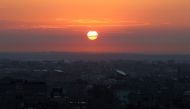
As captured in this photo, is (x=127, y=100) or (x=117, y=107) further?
(x=127, y=100)

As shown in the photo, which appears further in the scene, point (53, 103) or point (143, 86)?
point (143, 86)

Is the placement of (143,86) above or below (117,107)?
above

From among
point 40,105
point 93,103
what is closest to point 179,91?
point 93,103

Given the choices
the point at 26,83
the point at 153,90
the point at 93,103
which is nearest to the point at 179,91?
the point at 153,90

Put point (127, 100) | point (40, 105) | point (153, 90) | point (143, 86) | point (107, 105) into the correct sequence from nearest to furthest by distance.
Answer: point (40, 105) → point (107, 105) → point (127, 100) → point (153, 90) → point (143, 86)

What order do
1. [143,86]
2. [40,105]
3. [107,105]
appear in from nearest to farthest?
[40,105] → [107,105] → [143,86]

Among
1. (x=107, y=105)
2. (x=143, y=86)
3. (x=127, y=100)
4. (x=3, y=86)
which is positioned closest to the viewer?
(x=107, y=105)

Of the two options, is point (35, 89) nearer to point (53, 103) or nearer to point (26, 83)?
point (26, 83)

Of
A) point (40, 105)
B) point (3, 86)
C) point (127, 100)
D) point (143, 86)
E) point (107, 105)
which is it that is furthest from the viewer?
point (143, 86)

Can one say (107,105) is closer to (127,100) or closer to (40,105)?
(40,105)
